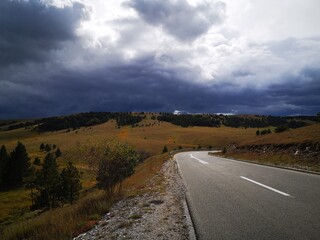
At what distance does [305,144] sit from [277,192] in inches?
698

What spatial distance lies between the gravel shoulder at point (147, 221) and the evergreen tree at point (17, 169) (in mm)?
76924

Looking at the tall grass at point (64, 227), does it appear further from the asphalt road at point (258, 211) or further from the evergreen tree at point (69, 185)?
the evergreen tree at point (69, 185)

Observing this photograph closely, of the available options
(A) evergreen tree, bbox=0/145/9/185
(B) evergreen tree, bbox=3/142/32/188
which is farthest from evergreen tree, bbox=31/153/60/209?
(A) evergreen tree, bbox=0/145/9/185

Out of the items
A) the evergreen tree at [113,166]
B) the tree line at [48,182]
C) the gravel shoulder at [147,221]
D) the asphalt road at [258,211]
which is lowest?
the tree line at [48,182]

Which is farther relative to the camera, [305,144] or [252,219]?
[305,144]

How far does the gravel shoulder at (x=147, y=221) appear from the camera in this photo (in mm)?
7191

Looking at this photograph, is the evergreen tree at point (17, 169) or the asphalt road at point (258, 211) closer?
the asphalt road at point (258, 211)

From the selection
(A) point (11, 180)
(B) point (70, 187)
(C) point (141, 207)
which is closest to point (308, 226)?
(C) point (141, 207)

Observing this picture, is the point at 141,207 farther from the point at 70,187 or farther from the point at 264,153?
the point at 70,187

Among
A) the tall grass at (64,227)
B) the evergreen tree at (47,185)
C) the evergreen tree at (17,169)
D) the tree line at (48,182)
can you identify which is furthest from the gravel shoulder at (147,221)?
the evergreen tree at (17,169)

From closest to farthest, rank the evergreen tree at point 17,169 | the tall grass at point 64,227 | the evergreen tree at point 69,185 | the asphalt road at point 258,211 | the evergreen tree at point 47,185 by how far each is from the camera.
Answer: the asphalt road at point 258,211
the tall grass at point 64,227
the evergreen tree at point 69,185
the evergreen tree at point 47,185
the evergreen tree at point 17,169

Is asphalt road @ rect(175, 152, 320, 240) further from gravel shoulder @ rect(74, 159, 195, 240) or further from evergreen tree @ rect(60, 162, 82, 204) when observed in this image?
Result: evergreen tree @ rect(60, 162, 82, 204)

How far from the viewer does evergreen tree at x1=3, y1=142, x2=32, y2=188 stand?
256 ft

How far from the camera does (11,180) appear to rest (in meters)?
77.8
